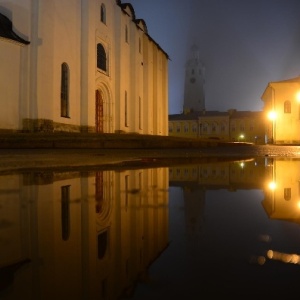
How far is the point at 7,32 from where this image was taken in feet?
53.2

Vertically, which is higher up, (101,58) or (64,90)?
(101,58)

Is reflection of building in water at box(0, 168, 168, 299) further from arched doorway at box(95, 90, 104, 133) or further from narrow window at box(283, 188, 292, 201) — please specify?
arched doorway at box(95, 90, 104, 133)

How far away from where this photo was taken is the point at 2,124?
1606 cm

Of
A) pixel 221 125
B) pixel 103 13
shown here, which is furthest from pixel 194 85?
pixel 103 13

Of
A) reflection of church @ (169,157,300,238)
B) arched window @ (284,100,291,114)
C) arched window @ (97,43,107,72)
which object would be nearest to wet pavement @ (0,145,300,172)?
reflection of church @ (169,157,300,238)

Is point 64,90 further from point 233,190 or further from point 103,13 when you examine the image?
point 233,190

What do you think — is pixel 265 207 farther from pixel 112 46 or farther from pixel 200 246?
pixel 112 46

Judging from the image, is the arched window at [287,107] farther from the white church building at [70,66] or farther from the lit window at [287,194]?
the lit window at [287,194]

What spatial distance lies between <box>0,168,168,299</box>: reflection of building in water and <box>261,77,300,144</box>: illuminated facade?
141 ft

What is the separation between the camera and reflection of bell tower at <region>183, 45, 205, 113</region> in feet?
363

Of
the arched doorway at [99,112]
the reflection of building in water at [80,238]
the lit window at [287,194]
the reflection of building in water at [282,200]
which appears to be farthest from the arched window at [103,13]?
the lit window at [287,194]

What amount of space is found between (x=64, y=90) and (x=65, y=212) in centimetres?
1784

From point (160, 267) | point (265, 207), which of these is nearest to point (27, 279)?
point (160, 267)

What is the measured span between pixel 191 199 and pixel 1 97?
1533cm
